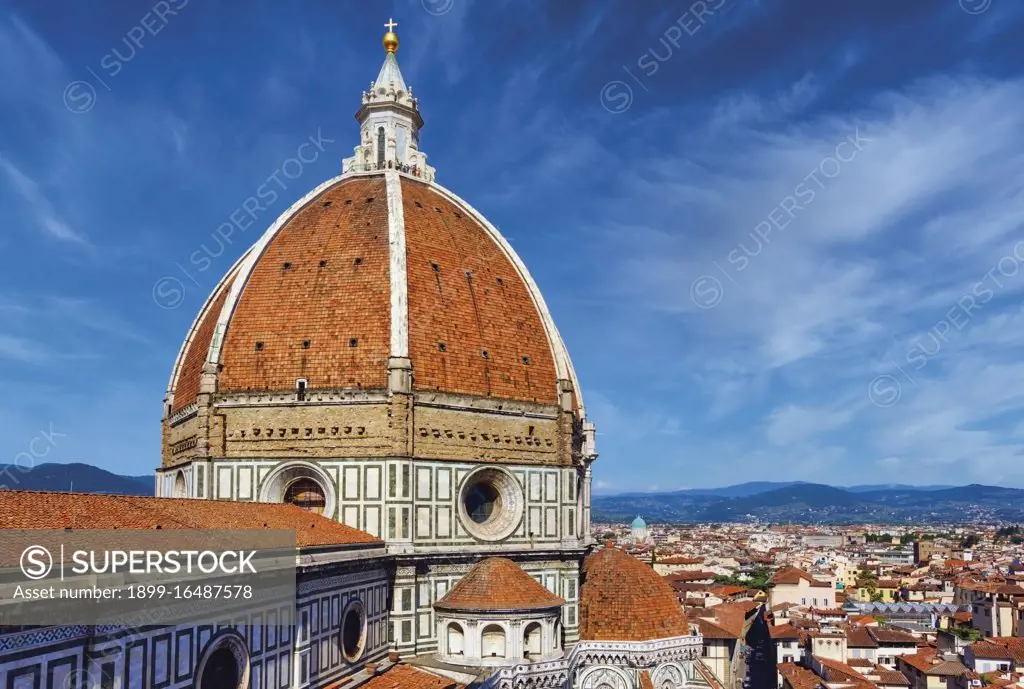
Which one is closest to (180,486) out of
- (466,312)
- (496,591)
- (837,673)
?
(466,312)

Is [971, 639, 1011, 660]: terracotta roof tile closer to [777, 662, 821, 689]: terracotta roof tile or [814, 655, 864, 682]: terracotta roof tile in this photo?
[814, 655, 864, 682]: terracotta roof tile

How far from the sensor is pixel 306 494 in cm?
2570

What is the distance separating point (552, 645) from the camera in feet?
80.3

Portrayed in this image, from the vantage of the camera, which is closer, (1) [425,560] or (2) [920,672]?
(1) [425,560]

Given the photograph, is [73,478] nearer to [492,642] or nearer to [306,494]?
[306,494]

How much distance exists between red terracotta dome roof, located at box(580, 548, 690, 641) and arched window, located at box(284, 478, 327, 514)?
8.62 meters

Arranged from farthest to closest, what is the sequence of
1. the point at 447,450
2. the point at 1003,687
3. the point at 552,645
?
the point at 1003,687, the point at 447,450, the point at 552,645

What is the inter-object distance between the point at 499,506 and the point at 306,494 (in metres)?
5.40

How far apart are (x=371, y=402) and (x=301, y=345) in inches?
108

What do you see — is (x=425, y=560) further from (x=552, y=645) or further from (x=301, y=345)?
(x=301, y=345)

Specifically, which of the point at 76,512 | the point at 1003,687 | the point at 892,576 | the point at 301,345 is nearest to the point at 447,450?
the point at 301,345

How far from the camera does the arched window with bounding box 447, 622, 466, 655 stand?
24.1 meters

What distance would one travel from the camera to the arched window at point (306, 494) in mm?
25578

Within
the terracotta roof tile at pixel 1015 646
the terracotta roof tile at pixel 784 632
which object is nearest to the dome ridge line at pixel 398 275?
the terracotta roof tile at pixel 1015 646
